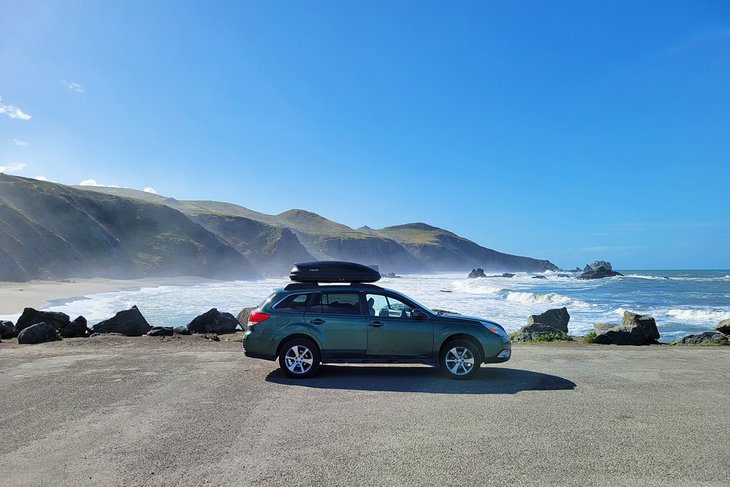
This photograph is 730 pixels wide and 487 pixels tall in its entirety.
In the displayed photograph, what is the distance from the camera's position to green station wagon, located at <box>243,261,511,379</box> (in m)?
8.74

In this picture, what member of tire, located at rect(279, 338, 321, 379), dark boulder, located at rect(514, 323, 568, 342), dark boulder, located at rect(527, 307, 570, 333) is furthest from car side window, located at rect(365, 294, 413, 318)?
dark boulder, located at rect(527, 307, 570, 333)

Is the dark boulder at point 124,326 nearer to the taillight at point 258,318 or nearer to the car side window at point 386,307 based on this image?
the taillight at point 258,318

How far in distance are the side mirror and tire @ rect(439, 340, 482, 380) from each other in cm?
65

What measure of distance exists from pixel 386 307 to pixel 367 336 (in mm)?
644

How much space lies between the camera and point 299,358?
8.84 m

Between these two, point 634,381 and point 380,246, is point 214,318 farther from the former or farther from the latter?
point 380,246

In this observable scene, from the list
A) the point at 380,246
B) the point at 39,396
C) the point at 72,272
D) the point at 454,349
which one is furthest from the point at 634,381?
the point at 380,246

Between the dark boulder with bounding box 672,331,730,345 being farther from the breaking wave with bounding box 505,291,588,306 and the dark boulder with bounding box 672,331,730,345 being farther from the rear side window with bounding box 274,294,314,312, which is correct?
the breaking wave with bounding box 505,291,588,306

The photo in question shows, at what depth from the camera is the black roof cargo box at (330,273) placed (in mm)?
9430

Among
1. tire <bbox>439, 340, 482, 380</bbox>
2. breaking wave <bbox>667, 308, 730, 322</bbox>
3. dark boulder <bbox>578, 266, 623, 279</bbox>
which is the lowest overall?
breaking wave <bbox>667, 308, 730, 322</bbox>

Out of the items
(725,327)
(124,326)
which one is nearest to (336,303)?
(124,326)

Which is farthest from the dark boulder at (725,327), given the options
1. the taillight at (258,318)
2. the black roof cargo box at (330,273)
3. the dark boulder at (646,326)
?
the taillight at (258,318)

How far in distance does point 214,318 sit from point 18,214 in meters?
58.5

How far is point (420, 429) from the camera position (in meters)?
5.81
